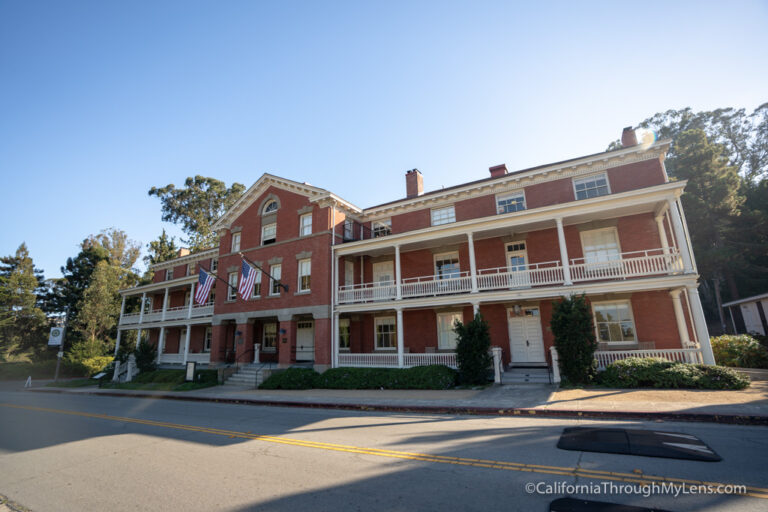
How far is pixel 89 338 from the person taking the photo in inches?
1331

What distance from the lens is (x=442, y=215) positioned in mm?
20500

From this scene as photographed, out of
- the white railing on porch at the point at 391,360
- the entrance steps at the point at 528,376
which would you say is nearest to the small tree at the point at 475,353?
the entrance steps at the point at 528,376

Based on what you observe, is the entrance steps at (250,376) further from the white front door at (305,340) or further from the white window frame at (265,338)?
the white window frame at (265,338)

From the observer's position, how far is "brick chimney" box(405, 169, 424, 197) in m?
22.9

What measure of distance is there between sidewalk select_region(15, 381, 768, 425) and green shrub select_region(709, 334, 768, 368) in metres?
6.57

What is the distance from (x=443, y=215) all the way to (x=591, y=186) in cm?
743

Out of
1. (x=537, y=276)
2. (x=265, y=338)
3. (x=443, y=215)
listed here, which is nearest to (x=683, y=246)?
(x=537, y=276)

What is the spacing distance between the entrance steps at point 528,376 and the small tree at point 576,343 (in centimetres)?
155

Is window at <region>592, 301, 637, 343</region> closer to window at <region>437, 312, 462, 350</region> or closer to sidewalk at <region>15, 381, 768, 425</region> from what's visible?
sidewalk at <region>15, 381, 768, 425</region>

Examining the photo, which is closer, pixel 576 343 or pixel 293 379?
pixel 576 343

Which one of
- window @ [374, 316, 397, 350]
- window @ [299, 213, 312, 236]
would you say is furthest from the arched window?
window @ [374, 316, 397, 350]

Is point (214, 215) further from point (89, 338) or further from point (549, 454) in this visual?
point (549, 454)

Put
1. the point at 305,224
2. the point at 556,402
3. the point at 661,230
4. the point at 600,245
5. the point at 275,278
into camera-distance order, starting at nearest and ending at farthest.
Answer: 1. the point at 556,402
2. the point at 661,230
3. the point at 600,245
4. the point at 305,224
5. the point at 275,278

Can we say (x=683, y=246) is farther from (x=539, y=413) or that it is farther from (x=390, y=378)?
(x=390, y=378)
